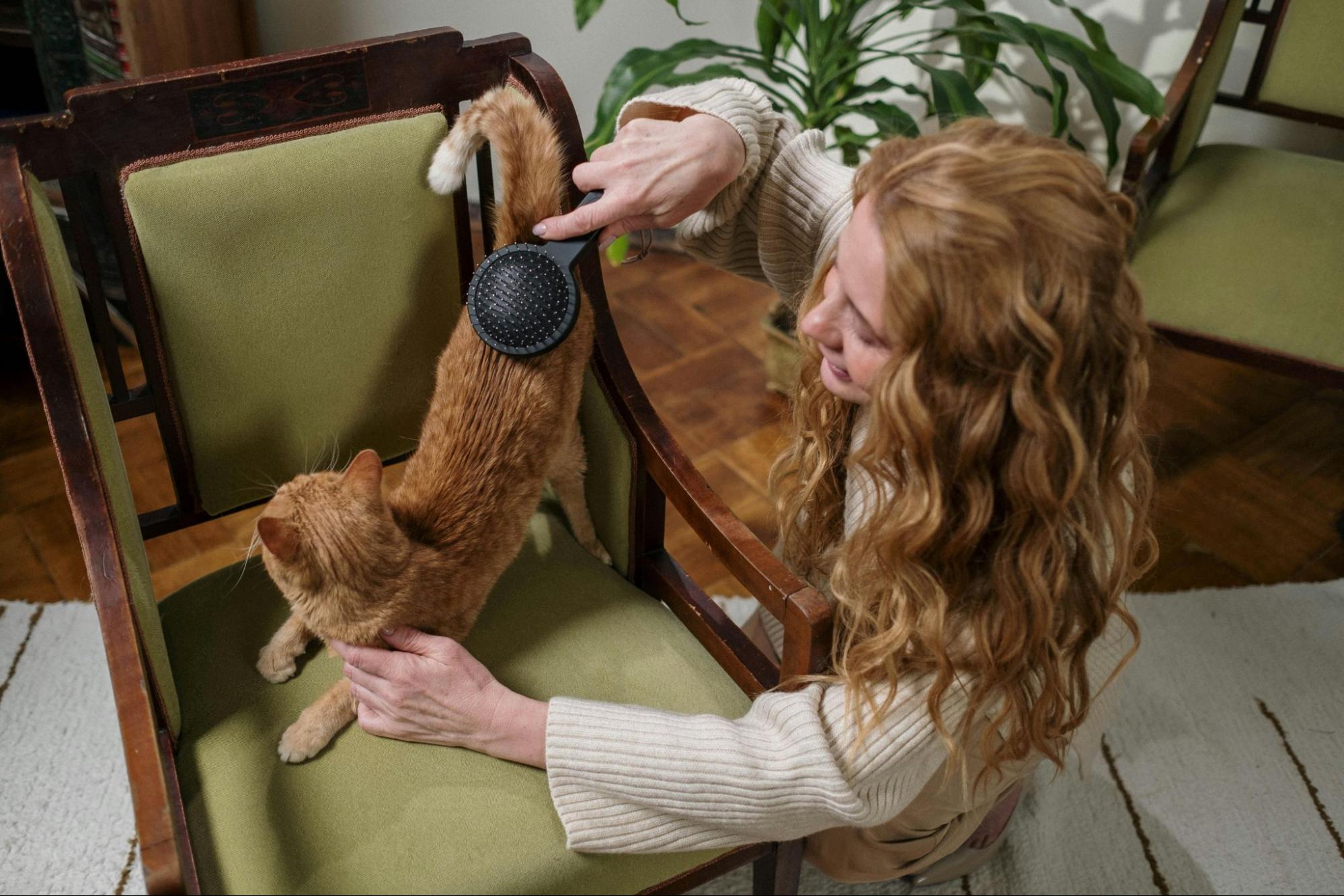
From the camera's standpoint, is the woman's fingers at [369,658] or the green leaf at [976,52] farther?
the green leaf at [976,52]

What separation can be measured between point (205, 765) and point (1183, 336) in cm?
131

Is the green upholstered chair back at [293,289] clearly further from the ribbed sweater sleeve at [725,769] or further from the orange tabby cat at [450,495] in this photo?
the ribbed sweater sleeve at [725,769]

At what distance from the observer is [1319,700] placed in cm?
156

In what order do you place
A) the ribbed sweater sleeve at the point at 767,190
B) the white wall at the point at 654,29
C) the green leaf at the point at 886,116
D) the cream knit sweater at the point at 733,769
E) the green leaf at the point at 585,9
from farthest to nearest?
the white wall at the point at 654,29, the green leaf at the point at 886,116, the green leaf at the point at 585,9, the ribbed sweater sleeve at the point at 767,190, the cream knit sweater at the point at 733,769

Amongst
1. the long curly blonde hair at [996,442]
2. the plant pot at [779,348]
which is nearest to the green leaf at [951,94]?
the plant pot at [779,348]

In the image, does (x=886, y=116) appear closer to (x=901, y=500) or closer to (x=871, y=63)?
(x=871, y=63)

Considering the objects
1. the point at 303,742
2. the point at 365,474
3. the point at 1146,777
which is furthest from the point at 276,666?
the point at 1146,777

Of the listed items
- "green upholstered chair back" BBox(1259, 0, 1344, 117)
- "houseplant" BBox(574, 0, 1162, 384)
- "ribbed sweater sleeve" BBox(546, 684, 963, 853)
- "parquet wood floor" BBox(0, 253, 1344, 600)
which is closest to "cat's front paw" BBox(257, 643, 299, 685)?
"ribbed sweater sleeve" BBox(546, 684, 963, 853)

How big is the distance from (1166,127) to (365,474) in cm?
126

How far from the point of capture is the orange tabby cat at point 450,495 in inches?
35.5

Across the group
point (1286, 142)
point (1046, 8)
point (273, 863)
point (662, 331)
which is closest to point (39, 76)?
point (662, 331)

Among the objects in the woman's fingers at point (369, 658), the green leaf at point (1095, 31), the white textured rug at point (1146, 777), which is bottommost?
the white textured rug at point (1146, 777)

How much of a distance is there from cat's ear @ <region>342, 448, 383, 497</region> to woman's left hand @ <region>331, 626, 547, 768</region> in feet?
0.47

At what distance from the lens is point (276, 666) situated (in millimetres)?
962
